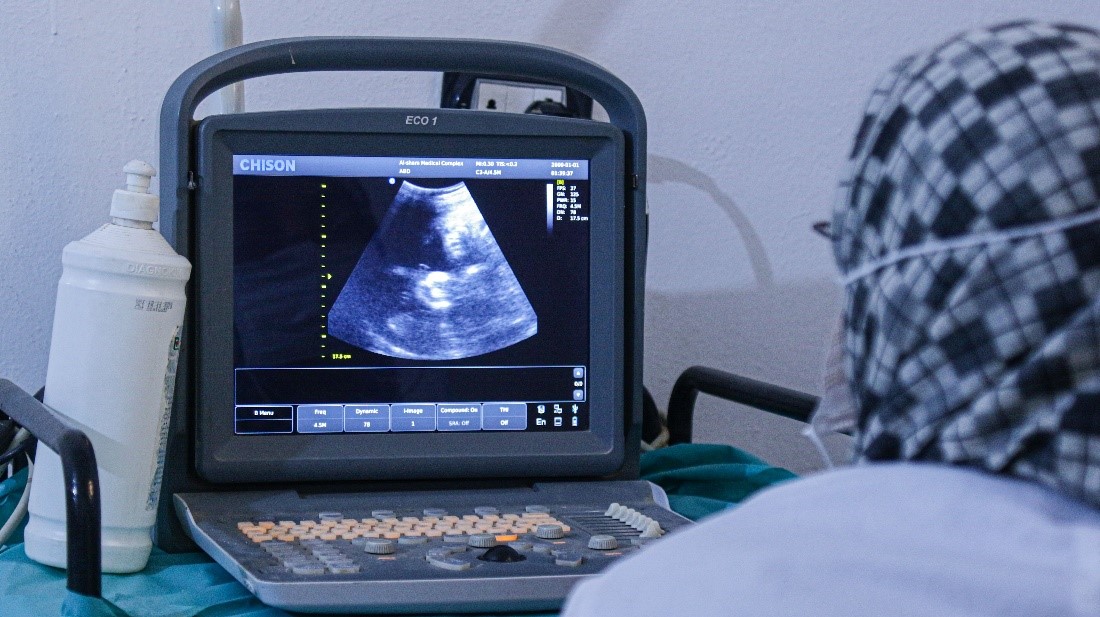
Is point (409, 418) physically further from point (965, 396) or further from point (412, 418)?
point (965, 396)

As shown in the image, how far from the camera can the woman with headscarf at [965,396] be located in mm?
408

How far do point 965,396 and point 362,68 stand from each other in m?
0.70

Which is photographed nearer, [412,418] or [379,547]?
[379,547]

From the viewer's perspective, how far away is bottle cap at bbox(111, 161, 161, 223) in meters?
0.87

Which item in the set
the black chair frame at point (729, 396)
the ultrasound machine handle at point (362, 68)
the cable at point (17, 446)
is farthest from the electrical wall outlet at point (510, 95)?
the cable at point (17, 446)

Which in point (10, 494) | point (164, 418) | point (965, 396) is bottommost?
point (10, 494)

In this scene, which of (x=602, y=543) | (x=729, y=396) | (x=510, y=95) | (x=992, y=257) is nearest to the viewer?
(x=992, y=257)

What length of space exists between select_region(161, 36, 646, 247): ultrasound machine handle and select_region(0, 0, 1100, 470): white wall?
26 cm

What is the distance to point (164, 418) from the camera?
0.88 metres

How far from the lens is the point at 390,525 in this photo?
0.91 metres

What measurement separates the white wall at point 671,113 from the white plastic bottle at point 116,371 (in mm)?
405

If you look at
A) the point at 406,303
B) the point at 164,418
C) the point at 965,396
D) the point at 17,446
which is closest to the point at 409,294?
the point at 406,303

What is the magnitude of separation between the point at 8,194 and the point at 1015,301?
1.06 m

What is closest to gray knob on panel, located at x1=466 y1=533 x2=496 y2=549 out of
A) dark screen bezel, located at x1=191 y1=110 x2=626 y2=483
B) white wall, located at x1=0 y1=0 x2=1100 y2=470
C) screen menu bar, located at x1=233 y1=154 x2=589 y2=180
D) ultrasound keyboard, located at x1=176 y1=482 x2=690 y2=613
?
ultrasound keyboard, located at x1=176 y1=482 x2=690 y2=613
